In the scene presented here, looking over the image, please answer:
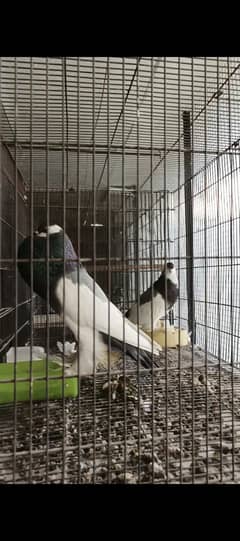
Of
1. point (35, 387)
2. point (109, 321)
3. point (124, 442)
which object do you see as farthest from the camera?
point (35, 387)

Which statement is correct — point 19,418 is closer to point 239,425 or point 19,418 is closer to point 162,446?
point 162,446

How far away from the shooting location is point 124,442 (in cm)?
115

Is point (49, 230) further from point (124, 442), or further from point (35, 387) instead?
point (124, 442)

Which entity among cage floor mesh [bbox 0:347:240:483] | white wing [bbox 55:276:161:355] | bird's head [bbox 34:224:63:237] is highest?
bird's head [bbox 34:224:63:237]

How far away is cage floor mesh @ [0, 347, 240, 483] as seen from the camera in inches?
43.6

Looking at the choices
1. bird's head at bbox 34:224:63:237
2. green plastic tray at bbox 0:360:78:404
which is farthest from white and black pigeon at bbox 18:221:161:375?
green plastic tray at bbox 0:360:78:404

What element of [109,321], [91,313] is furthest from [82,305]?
[109,321]

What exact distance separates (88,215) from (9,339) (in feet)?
6.55

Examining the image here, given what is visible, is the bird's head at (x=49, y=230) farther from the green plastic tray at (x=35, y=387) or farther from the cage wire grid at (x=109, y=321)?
the green plastic tray at (x=35, y=387)

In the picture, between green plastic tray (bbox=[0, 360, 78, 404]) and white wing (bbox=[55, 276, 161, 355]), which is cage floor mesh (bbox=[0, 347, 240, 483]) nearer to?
green plastic tray (bbox=[0, 360, 78, 404])

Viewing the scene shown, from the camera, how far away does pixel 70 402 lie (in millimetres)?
1684

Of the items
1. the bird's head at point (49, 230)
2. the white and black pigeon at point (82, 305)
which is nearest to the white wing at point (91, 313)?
the white and black pigeon at point (82, 305)

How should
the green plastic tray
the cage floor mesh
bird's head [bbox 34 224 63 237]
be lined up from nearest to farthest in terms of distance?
the cage floor mesh, the green plastic tray, bird's head [bbox 34 224 63 237]

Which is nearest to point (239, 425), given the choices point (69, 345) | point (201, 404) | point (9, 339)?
point (201, 404)
